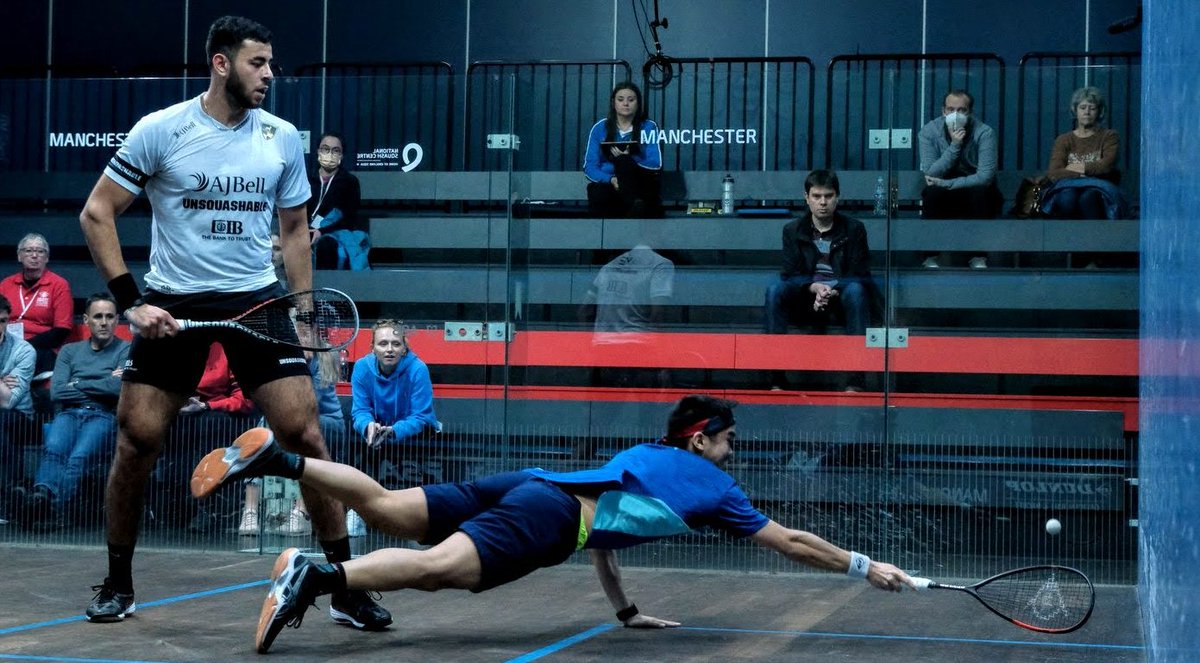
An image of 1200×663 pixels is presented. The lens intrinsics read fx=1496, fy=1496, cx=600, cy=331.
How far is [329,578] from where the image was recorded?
308 cm

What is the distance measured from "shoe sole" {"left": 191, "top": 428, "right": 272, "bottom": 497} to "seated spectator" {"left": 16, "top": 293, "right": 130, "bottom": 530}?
9.57ft

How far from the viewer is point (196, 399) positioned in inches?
232

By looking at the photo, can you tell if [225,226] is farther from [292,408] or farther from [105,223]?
[292,408]

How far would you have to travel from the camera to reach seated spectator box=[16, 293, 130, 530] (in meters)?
5.81

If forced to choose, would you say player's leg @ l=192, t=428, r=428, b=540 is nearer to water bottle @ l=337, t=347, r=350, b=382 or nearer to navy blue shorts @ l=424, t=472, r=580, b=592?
Result: navy blue shorts @ l=424, t=472, r=580, b=592

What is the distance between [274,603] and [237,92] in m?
1.33

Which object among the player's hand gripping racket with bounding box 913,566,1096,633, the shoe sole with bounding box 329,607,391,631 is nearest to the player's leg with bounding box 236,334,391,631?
the shoe sole with bounding box 329,607,391,631

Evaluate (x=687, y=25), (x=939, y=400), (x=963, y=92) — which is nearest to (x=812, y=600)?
(x=939, y=400)

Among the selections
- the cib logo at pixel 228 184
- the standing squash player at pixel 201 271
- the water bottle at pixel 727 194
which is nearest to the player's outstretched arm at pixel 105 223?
the standing squash player at pixel 201 271

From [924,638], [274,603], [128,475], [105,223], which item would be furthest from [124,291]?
[924,638]

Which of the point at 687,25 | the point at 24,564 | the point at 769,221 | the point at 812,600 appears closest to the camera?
the point at 812,600

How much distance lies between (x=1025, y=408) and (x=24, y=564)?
354cm

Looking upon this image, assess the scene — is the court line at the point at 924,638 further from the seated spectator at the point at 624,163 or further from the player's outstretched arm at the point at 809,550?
the seated spectator at the point at 624,163

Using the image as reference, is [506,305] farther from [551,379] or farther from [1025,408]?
[1025,408]
